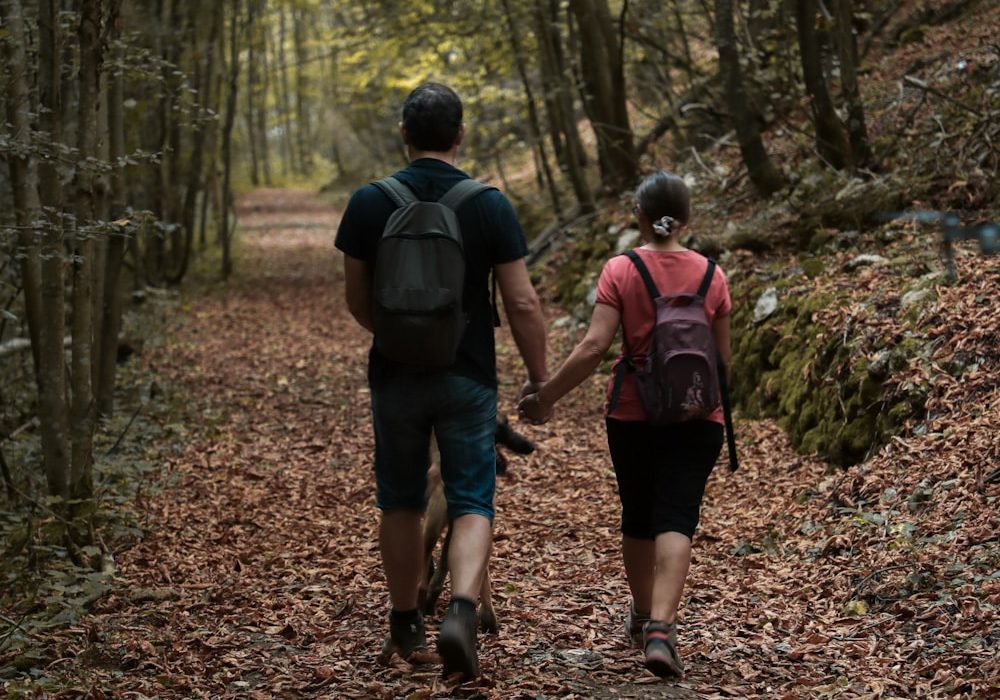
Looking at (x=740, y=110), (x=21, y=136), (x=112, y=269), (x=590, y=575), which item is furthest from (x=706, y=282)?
(x=740, y=110)

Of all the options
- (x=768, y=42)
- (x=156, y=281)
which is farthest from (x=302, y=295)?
(x=768, y=42)

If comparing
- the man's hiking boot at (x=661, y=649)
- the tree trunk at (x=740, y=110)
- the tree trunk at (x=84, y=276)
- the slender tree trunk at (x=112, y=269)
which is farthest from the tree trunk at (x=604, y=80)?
the man's hiking boot at (x=661, y=649)

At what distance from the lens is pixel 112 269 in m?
8.05

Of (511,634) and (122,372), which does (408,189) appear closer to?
(511,634)

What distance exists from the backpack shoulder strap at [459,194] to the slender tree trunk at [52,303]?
9.64ft

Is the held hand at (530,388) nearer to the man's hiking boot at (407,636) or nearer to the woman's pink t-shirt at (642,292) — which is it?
the woman's pink t-shirt at (642,292)

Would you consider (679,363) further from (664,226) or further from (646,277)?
(664,226)

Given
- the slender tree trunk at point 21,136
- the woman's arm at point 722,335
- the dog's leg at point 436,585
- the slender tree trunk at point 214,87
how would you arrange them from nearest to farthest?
the woman's arm at point 722,335 → the dog's leg at point 436,585 → the slender tree trunk at point 21,136 → the slender tree trunk at point 214,87

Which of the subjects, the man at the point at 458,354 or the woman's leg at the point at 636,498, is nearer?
the man at the point at 458,354

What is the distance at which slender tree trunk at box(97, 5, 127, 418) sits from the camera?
24.5 ft

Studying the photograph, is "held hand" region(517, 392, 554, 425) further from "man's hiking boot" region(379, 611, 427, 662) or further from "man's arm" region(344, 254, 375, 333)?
"man's hiking boot" region(379, 611, 427, 662)

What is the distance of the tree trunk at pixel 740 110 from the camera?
9.70 meters

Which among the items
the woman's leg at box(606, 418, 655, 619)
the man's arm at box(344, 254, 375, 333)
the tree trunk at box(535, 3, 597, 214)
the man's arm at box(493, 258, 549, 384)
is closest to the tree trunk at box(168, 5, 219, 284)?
the tree trunk at box(535, 3, 597, 214)

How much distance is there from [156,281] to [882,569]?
1344 centimetres
